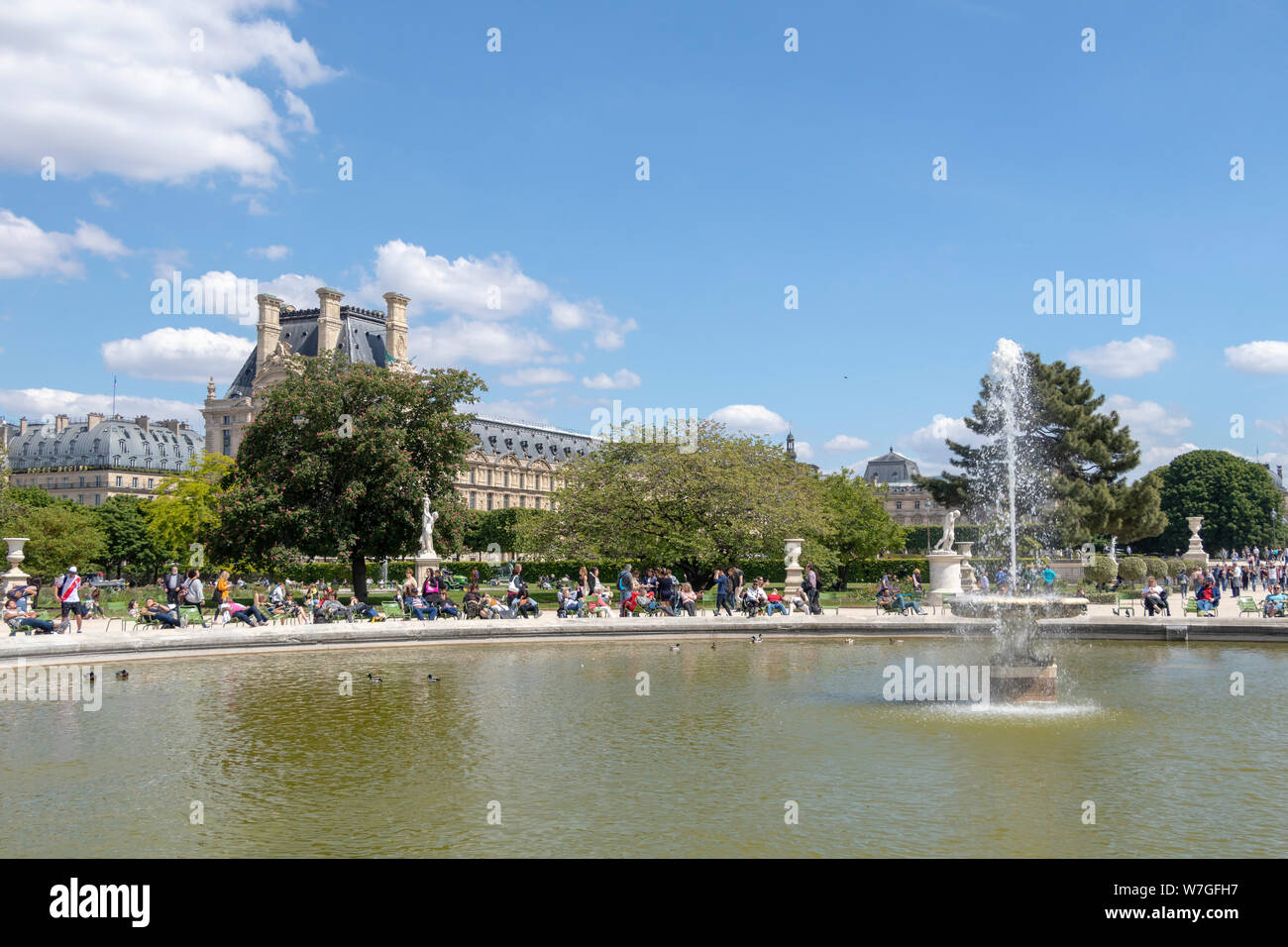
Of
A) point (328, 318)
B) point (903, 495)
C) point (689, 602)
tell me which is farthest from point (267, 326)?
point (903, 495)

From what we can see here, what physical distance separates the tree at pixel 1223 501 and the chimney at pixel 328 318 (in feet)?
266

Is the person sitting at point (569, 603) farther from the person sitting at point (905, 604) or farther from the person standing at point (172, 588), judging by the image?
the person standing at point (172, 588)

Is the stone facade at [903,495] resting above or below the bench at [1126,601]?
above

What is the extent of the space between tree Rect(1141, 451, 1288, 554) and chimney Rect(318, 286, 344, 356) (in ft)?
266

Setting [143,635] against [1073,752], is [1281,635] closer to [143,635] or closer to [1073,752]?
[1073,752]

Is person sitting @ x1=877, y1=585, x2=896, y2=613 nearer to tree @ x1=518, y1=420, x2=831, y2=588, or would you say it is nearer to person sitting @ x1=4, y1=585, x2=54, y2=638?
tree @ x1=518, y1=420, x2=831, y2=588

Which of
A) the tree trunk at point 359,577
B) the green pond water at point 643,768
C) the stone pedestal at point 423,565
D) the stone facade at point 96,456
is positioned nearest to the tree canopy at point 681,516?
the tree trunk at point 359,577

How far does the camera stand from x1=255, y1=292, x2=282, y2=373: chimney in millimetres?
105562

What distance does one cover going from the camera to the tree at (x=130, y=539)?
84.5 m

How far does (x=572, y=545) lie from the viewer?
40500 millimetres

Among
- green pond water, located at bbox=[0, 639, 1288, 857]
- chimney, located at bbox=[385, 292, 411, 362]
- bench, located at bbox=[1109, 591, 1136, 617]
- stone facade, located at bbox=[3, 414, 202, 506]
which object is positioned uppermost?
chimney, located at bbox=[385, 292, 411, 362]

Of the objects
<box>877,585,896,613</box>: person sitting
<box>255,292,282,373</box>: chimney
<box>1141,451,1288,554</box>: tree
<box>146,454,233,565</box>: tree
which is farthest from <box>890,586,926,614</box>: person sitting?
<box>255,292,282,373</box>: chimney
